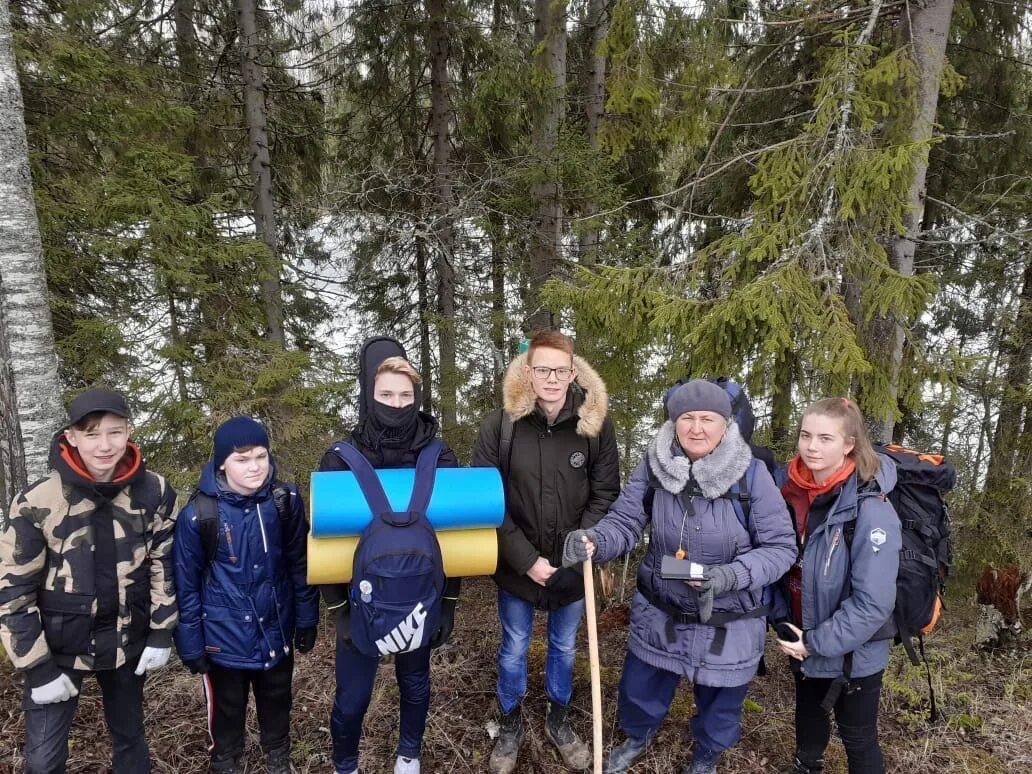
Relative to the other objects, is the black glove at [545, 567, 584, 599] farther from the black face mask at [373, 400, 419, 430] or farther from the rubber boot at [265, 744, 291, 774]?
the rubber boot at [265, 744, 291, 774]

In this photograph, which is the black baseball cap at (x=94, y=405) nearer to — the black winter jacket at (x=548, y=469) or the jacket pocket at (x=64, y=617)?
the jacket pocket at (x=64, y=617)

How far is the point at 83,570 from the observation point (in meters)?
2.66

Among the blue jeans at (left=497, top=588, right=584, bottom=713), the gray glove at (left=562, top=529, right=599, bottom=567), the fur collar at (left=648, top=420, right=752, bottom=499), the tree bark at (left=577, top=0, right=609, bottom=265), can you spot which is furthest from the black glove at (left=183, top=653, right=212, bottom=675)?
the tree bark at (left=577, top=0, right=609, bottom=265)

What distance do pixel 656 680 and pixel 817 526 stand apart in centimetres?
127

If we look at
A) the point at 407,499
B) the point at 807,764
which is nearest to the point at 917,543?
the point at 807,764

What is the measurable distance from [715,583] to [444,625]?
1395 mm

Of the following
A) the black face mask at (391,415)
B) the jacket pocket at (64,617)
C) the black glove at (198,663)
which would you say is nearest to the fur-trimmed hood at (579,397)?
the black face mask at (391,415)

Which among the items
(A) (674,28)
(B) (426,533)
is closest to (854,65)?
(A) (674,28)

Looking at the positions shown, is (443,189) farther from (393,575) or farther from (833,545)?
(833,545)

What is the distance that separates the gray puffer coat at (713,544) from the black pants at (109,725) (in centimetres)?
255

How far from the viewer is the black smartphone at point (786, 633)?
118 inches

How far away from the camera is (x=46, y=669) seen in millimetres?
2633

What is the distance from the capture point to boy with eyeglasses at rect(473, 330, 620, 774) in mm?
3221

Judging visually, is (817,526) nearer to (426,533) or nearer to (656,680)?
(656,680)
